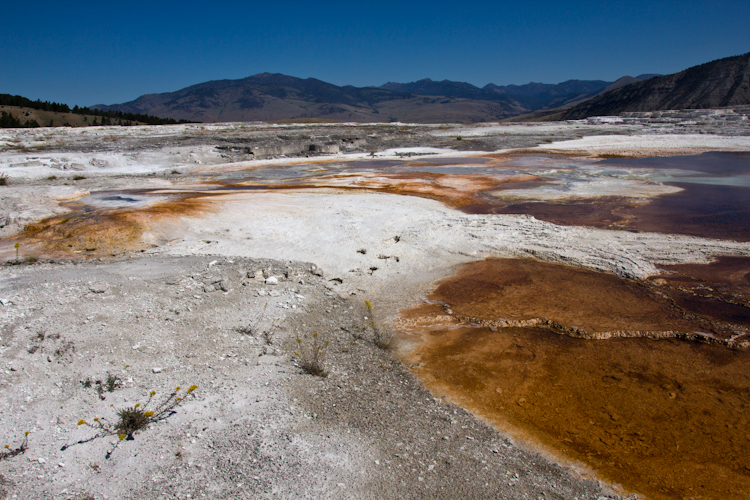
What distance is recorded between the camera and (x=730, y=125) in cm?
4325

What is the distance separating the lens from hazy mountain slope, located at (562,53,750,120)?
7694cm

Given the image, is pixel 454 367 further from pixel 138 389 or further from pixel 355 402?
pixel 138 389

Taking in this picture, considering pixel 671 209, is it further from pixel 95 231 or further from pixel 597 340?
pixel 95 231

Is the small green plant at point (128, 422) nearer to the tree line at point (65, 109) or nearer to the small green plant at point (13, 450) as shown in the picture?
the small green plant at point (13, 450)

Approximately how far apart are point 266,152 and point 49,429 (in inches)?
1125

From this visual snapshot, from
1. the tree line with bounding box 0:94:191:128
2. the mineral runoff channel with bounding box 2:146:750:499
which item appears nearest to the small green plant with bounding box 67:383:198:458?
the mineral runoff channel with bounding box 2:146:750:499

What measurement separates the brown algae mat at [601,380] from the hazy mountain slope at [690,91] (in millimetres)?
A: 93163

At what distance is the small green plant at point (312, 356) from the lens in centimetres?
504

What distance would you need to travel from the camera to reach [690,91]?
281ft

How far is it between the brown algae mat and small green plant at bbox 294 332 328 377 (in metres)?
1.15

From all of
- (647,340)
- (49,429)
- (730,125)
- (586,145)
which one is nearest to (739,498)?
(647,340)

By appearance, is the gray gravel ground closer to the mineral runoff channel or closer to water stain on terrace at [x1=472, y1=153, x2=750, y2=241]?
the mineral runoff channel

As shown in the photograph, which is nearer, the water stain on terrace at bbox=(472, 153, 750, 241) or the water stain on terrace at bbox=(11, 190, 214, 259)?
the water stain on terrace at bbox=(11, 190, 214, 259)

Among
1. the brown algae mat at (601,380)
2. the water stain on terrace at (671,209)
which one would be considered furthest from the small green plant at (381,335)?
the water stain on terrace at (671,209)
